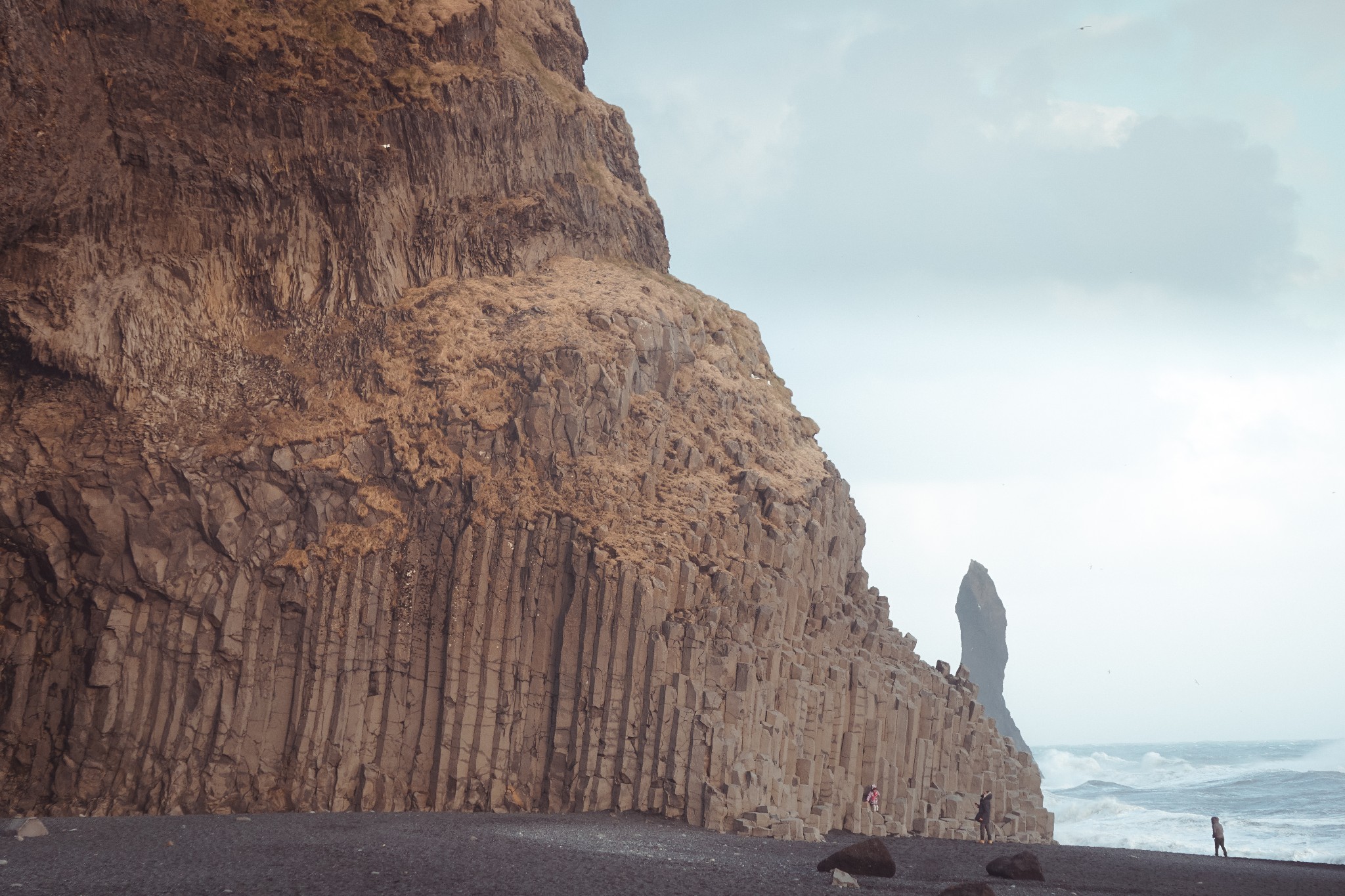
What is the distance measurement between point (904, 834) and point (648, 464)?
9.56 m

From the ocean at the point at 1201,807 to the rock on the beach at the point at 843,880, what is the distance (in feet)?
67.0

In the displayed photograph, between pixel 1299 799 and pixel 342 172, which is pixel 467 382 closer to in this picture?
pixel 342 172

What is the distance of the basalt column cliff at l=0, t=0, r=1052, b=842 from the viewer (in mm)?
18609

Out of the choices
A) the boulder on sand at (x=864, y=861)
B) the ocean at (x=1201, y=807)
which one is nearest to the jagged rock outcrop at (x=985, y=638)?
the ocean at (x=1201, y=807)

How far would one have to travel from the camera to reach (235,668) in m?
18.9

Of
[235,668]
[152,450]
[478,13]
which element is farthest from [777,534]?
[478,13]

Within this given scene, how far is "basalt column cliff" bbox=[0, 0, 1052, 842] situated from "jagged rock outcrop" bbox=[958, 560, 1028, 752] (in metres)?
52.6

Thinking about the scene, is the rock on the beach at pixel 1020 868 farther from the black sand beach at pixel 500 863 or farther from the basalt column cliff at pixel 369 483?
the basalt column cliff at pixel 369 483

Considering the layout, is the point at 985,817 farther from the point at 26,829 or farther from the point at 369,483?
the point at 26,829

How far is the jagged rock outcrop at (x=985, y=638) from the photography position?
244 feet

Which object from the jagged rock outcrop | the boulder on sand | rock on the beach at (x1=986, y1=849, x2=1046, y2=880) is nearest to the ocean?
the jagged rock outcrop

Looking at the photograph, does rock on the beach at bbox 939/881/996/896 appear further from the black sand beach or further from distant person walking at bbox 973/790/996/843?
distant person walking at bbox 973/790/996/843

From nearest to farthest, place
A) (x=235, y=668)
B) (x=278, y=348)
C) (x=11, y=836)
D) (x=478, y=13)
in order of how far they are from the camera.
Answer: (x=11, y=836)
(x=235, y=668)
(x=278, y=348)
(x=478, y=13)

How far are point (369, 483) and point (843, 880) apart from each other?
12249 mm
